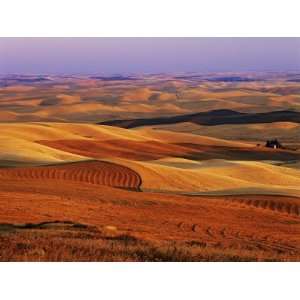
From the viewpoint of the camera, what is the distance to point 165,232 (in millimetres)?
14055

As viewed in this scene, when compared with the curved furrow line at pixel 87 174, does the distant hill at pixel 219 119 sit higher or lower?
higher

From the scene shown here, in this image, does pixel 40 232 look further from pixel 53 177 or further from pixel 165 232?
pixel 53 177

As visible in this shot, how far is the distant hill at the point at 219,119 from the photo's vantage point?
24797 mm

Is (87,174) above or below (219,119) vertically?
below

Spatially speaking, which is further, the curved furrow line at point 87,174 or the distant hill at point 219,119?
the distant hill at point 219,119

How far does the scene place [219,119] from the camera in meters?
26.5

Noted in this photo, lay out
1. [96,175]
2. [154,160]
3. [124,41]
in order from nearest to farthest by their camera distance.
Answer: [124,41] < [96,175] < [154,160]

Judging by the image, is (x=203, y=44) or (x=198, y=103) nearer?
(x=203, y=44)

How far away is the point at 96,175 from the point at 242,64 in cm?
490

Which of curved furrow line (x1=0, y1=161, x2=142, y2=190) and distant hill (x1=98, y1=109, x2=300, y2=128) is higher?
distant hill (x1=98, y1=109, x2=300, y2=128)

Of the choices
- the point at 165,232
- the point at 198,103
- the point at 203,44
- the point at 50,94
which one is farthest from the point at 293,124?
the point at 165,232

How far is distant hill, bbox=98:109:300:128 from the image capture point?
81.4 ft

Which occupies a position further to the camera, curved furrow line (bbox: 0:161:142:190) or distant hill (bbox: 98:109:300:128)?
distant hill (bbox: 98:109:300:128)

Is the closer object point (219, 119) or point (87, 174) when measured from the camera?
point (87, 174)
